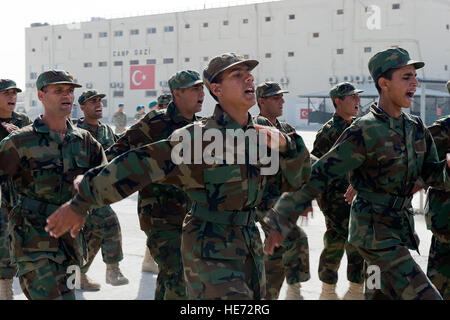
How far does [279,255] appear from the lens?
557cm

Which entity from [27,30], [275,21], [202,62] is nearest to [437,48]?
[275,21]

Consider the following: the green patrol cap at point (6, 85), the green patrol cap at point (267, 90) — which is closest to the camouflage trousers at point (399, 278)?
the green patrol cap at point (267, 90)

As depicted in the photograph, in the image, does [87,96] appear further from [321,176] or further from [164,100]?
[321,176]

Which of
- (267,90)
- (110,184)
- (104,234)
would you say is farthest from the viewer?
(104,234)

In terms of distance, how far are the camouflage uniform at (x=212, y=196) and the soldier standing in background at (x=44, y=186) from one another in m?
1.07

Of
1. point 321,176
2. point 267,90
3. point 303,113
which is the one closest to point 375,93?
point 303,113

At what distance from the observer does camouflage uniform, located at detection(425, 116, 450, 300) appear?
4738mm

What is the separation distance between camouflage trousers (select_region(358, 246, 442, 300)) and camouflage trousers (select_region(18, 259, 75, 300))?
2112 mm

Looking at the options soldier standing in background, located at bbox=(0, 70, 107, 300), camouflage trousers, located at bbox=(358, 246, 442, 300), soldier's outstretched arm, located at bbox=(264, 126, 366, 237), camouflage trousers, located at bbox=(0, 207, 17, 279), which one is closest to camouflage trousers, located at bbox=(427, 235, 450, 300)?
camouflage trousers, located at bbox=(358, 246, 442, 300)

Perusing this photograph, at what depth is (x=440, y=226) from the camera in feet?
15.8

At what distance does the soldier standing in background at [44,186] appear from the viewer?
418 cm

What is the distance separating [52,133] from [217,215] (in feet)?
5.71

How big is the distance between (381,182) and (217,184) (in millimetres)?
1166

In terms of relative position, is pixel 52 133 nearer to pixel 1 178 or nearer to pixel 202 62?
pixel 1 178
